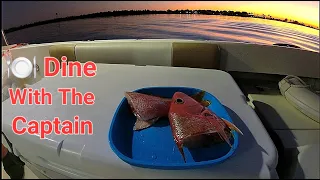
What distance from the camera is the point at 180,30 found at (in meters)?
1.96

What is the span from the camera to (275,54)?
1.66 m

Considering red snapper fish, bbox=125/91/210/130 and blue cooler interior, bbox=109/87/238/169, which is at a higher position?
red snapper fish, bbox=125/91/210/130

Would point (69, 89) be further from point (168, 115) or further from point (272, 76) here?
point (272, 76)

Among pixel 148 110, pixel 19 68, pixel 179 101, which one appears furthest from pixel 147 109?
pixel 19 68

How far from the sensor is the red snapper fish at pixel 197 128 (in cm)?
73

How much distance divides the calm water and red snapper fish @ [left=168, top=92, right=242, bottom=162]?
3.06 feet

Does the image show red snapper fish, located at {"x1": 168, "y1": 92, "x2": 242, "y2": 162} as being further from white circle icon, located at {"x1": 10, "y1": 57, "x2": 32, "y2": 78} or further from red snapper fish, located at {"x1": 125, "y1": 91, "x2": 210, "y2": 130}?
white circle icon, located at {"x1": 10, "y1": 57, "x2": 32, "y2": 78}

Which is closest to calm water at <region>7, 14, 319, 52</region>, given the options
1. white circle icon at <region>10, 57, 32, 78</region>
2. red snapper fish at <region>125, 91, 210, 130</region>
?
white circle icon at <region>10, 57, 32, 78</region>

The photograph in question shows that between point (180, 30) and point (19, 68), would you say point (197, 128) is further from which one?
point (180, 30)

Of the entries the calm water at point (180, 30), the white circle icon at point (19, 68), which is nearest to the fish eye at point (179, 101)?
the white circle icon at point (19, 68)

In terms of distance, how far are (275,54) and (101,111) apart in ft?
4.26

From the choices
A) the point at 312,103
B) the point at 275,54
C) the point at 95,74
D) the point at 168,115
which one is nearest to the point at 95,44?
the point at 95,74

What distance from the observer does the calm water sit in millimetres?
1563

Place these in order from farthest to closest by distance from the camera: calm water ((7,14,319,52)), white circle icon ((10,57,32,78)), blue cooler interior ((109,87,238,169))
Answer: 1. calm water ((7,14,319,52))
2. white circle icon ((10,57,32,78))
3. blue cooler interior ((109,87,238,169))
